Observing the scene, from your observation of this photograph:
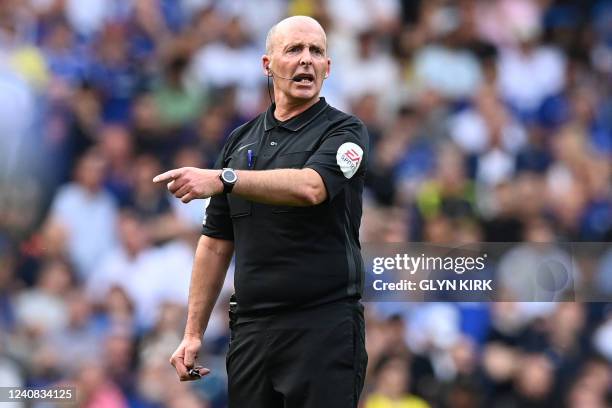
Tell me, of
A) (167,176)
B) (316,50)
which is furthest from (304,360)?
(316,50)

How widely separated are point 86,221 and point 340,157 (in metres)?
4.08

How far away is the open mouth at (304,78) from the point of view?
3.99 metres

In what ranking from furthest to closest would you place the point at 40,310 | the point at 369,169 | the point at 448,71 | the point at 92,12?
the point at 448,71
the point at 92,12
the point at 369,169
the point at 40,310

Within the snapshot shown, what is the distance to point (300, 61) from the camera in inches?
156

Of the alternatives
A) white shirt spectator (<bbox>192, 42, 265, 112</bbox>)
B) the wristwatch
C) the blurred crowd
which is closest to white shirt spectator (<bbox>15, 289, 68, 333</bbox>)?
the blurred crowd

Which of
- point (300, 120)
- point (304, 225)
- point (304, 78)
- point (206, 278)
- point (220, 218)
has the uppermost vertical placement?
point (304, 78)

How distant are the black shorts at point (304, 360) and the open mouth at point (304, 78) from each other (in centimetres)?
82

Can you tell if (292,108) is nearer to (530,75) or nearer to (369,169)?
(369,169)

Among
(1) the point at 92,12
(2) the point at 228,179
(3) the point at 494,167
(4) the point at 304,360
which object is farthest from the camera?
(1) the point at 92,12

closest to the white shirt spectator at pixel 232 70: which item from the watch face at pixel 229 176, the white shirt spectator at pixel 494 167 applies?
the white shirt spectator at pixel 494 167

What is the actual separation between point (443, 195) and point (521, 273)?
1892mm

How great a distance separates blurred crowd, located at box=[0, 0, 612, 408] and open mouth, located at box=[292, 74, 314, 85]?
9.02ft

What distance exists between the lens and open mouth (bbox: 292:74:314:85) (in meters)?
3.99

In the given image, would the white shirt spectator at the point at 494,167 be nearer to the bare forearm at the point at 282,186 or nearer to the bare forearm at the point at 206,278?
the bare forearm at the point at 206,278
